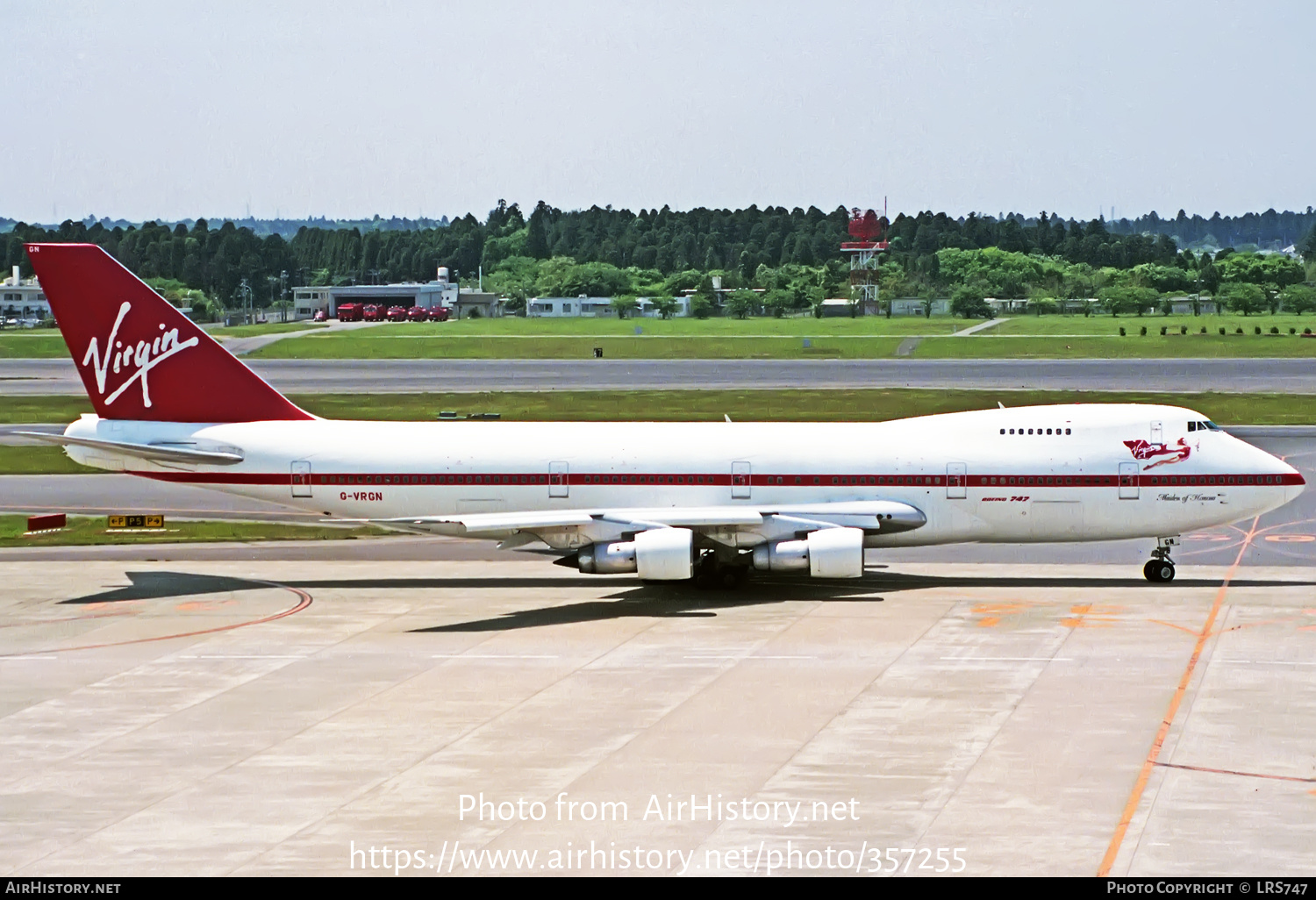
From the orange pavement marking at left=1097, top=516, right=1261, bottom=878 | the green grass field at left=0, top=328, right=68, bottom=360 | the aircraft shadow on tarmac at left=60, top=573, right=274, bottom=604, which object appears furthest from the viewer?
the green grass field at left=0, top=328, right=68, bottom=360

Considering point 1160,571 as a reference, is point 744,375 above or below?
above

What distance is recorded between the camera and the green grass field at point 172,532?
53344 mm

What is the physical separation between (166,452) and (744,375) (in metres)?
79.0

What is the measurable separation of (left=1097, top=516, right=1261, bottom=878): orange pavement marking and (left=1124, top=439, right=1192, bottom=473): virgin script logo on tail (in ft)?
11.9

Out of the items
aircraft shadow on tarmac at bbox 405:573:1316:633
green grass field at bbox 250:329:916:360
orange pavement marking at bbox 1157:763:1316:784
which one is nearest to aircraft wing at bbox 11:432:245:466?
aircraft shadow on tarmac at bbox 405:573:1316:633

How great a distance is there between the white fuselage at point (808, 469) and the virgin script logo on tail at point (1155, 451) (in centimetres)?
5

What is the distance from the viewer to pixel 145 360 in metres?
46.4

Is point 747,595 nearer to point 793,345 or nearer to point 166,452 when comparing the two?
point 166,452

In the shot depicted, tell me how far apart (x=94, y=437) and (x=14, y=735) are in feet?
60.9

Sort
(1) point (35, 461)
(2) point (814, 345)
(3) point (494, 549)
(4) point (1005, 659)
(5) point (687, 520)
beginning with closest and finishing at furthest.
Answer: (4) point (1005, 659)
(5) point (687, 520)
(3) point (494, 549)
(1) point (35, 461)
(2) point (814, 345)

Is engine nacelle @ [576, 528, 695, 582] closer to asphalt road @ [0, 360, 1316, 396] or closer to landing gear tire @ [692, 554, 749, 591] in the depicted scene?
landing gear tire @ [692, 554, 749, 591]

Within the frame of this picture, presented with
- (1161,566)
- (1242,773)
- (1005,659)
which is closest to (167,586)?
(1005,659)

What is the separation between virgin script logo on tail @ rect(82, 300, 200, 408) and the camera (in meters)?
46.2

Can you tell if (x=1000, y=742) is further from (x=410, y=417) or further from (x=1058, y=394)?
(x=1058, y=394)
